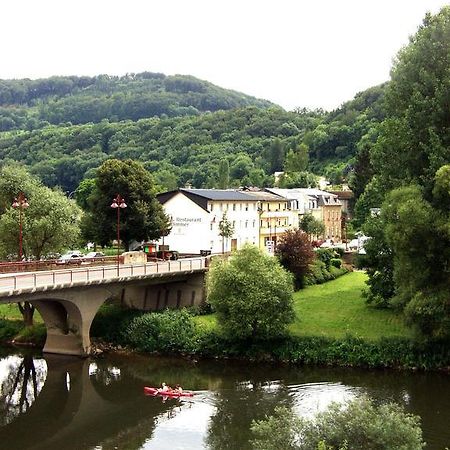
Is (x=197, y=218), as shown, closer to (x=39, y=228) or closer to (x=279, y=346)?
(x=39, y=228)

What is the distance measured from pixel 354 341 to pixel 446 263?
9119 millimetres

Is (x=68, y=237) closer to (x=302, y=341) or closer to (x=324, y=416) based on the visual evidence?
(x=302, y=341)

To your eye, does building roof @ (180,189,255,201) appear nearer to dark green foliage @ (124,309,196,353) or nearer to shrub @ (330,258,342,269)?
shrub @ (330,258,342,269)

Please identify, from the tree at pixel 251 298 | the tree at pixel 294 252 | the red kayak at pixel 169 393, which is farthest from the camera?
the tree at pixel 294 252

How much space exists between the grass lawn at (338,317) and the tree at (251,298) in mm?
2302

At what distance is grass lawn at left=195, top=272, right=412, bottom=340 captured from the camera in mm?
48250

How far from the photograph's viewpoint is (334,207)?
109938 mm

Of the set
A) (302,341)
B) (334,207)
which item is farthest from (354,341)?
(334,207)

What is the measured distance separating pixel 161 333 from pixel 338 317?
14135 mm

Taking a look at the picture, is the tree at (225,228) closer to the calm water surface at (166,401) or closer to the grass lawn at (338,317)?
the grass lawn at (338,317)

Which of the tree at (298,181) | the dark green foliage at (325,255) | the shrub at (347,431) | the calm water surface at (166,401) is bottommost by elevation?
the calm water surface at (166,401)

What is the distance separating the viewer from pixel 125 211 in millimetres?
66875

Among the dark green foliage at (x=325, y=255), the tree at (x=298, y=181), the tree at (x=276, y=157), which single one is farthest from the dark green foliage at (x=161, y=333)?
the tree at (x=276, y=157)

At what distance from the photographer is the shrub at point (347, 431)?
19.4 m
